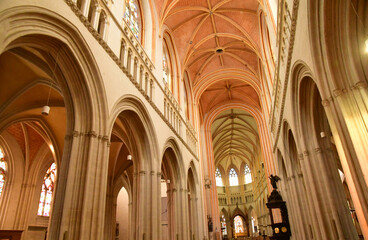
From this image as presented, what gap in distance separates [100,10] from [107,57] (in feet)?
5.37

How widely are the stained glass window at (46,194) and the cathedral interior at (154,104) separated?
8 centimetres

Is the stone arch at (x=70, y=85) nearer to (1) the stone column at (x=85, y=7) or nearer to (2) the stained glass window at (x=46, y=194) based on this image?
(1) the stone column at (x=85, y=7)

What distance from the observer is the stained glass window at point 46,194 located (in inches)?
608

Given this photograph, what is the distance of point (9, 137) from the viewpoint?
1445 cm

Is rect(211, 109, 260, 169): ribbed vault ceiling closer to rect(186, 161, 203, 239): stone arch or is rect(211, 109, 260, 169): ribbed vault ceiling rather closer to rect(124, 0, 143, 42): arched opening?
rect(186, 161, 203, 239): stone arch

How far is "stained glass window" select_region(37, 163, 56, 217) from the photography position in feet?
50.7

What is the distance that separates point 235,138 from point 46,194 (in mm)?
26755

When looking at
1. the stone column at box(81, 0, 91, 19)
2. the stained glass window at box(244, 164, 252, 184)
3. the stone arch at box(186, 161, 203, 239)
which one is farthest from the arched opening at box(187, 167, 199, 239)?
the stained glass window at box(244, 164, 252, 184)

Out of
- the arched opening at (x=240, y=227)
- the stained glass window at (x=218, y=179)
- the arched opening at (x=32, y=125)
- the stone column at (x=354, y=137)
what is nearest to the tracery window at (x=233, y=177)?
the stained glass window at (x=218, y=179)

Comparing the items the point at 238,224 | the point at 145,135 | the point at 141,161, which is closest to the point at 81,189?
the point at 141,161

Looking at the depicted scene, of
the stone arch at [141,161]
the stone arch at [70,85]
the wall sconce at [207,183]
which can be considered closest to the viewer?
the stone arch at [70,85]

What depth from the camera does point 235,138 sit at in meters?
37.5

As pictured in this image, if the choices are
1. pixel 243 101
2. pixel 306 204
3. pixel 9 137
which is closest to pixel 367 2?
pixel 306 204

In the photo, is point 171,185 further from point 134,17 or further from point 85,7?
point 85,7
